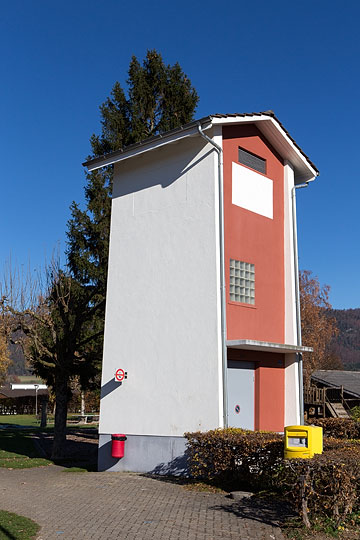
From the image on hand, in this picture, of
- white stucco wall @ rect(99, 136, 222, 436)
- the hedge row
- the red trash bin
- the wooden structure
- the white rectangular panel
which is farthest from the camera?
the wooden structure

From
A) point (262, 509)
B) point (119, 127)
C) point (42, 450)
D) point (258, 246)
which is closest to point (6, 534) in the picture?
point (262, 509)

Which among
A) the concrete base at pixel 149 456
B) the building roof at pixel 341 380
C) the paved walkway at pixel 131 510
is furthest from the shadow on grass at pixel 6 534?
the building roof at pixel 341 380

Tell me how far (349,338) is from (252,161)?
114 metres

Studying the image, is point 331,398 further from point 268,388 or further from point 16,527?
point 16,527

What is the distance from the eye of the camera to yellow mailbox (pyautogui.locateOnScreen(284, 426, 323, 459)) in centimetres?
892

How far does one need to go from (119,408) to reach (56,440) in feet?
15.4

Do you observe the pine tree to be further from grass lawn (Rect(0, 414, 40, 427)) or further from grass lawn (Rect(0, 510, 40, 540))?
grass lawn (Rect(0, 414, 40, 427))

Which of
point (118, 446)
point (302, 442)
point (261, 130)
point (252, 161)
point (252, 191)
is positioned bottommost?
point (118, 446)

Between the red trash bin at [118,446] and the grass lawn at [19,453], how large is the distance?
335cm

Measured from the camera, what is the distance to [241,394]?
14516 mm

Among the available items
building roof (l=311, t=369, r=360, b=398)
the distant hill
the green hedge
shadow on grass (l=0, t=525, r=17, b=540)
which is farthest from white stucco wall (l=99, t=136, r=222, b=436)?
the distant hill

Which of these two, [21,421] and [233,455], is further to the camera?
[21,421]

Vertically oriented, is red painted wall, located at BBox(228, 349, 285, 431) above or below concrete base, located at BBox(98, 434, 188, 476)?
above

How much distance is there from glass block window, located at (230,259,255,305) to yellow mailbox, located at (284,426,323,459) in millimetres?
5560
